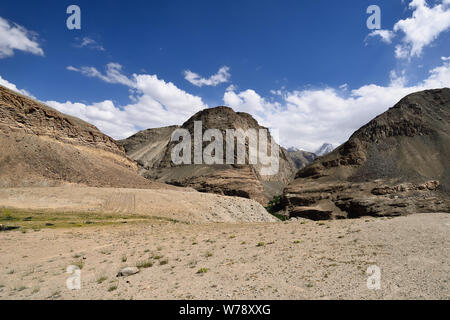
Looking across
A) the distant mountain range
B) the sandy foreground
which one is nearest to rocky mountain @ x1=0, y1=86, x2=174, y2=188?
the distant mountain range

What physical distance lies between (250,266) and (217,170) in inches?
2720

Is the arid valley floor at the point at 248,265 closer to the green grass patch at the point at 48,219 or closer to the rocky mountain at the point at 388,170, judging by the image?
the green grass patch at the point at 48,219

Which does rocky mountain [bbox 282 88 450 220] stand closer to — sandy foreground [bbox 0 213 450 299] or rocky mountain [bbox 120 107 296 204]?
rocky mountain [bbox 120 107 296 204]

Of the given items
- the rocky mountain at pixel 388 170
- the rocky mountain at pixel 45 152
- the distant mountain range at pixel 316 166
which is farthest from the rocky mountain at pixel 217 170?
the rocky mountain at pixel 45 152

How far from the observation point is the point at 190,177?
260 ft

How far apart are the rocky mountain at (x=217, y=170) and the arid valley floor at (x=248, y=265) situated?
187 ft

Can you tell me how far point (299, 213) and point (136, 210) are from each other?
1501 inches

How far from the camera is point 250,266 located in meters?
9.26

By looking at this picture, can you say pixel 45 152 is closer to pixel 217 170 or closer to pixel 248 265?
pixel 217 170

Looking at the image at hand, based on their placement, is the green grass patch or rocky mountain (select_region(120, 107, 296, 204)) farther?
rocky mountain (select_region(120, 107, 296, 204))

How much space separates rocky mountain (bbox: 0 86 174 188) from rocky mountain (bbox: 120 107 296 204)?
66.8 ft

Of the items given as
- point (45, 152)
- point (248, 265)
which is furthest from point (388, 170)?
point (45, 152)

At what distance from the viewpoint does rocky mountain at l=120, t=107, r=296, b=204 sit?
7244 centimetres
